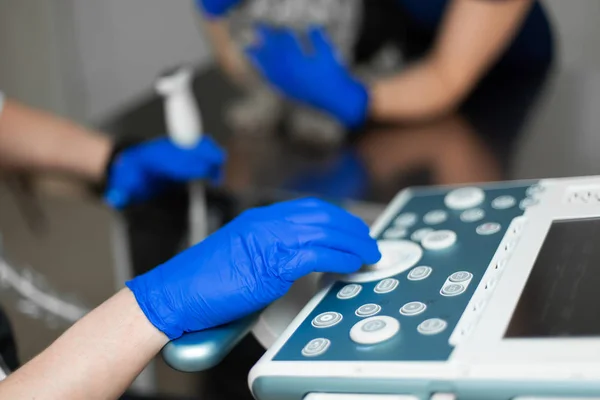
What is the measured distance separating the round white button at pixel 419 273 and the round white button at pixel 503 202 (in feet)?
0.43

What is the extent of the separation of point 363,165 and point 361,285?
0.49 meters

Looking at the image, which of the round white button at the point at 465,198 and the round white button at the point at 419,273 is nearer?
the round white button at the point at 419,273

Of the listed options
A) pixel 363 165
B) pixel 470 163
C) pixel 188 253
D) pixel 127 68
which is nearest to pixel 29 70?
pixel 127 68

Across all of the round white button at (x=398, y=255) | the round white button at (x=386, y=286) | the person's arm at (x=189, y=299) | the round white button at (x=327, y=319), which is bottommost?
the round white button at (x=398, y=255)

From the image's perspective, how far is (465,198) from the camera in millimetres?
725

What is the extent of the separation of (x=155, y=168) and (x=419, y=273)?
1.97 ft

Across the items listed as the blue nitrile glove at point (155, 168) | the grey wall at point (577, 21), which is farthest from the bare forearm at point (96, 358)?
the grey wall at point (577, 21)

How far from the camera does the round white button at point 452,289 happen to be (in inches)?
21.6

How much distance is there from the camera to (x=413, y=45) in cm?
144

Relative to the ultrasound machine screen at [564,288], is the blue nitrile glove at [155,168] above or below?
above

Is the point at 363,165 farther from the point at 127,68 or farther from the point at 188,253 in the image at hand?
the point at 127,68

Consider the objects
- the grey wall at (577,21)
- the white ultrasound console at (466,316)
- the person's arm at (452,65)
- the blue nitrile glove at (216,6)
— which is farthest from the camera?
the grey wall at (577,21)

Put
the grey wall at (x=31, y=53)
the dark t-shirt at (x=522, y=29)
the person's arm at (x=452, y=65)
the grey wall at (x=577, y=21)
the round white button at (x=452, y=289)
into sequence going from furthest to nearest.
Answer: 1. the grey wall at (x=31, y=53)
2. the grey wall at (x=577, y=21)
3. the dark t-shirt at (x=522, y=29)
4. the person's arm at (x=452, y=65)
5. the round white button at (x=452, y=289)

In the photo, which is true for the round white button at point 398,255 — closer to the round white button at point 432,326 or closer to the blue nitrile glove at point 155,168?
the round white button at point 432,326
